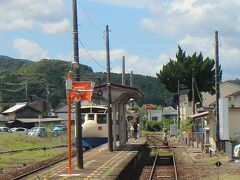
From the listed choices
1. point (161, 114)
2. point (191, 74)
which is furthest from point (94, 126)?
point (161, 114)

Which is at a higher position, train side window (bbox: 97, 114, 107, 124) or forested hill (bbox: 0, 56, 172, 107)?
forested hill (bbox: 0, 56, 172, 107)

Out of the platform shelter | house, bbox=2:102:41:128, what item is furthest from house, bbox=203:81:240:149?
house, bbox=2:102:41:128

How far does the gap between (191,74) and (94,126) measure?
164 ft

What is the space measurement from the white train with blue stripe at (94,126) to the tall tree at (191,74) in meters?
48.3

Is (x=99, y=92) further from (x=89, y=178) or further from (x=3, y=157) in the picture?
(x=89, y=178)

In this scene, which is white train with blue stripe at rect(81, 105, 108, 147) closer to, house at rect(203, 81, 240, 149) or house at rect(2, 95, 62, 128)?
house at rect(203, 81, 240, 149)

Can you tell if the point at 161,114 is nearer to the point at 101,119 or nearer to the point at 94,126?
the point at 101,119

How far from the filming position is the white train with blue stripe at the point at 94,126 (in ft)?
105

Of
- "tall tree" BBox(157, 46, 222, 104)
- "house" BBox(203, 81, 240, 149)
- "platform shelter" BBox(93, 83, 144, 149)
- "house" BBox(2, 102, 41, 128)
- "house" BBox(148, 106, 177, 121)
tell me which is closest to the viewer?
"platform shelter" BBox(93, 83, 144, 149)

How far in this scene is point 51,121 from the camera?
93.3 metres

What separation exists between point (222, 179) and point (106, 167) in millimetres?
3919

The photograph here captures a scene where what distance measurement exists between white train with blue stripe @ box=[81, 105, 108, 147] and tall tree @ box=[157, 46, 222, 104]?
48281 millimetres

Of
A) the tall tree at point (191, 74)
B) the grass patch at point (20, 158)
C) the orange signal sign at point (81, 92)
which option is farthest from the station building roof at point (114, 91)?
the tall tree at point (191, 74)

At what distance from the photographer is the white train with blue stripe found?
32.0m
